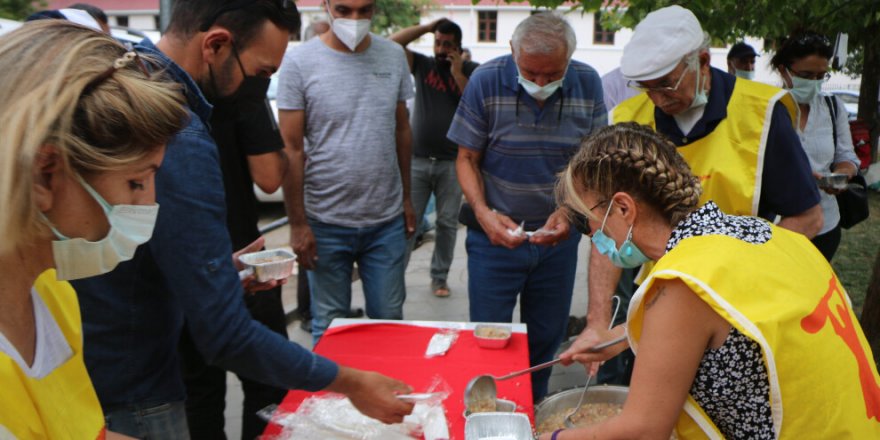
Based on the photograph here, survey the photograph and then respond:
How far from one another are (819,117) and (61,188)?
3.72m

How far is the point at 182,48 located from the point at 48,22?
0.75m

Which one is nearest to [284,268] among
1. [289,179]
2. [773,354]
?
[289,179]

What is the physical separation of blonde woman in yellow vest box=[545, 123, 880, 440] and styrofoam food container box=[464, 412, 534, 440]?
0.36 feet

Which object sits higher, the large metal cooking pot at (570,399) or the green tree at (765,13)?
the green tree at (765,13)

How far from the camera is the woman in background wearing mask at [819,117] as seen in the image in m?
3.32

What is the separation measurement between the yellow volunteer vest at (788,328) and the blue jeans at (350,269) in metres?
1.63

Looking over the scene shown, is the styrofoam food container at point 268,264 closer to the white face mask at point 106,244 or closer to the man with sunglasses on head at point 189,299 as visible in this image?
the man with sunglasses on head at point 189,299

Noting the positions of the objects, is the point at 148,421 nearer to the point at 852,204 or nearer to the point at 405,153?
the point at 405,153

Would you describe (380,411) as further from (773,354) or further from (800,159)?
(800,159)

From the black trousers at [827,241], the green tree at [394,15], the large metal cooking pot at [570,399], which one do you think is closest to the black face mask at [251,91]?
the large metal cooking pot at [570,399]

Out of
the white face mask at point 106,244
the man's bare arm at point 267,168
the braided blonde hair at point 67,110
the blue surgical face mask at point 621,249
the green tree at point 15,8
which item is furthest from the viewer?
the green tree at point 15,8

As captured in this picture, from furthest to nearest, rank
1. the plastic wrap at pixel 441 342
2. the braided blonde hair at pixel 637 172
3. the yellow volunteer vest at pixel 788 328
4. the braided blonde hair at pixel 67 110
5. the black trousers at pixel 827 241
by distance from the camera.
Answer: the black trousers at pixel 827 241 < the plastic wrap at pixel 441 342 < the braided blonde hair at pixel 637 172 < the yellow volunteer vest at pixel 788 328 < the braided blonde hair at pixel 67 110

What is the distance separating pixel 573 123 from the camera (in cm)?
290

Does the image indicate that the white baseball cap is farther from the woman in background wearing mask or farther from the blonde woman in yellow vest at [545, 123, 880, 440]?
the woman in background wearing mask
